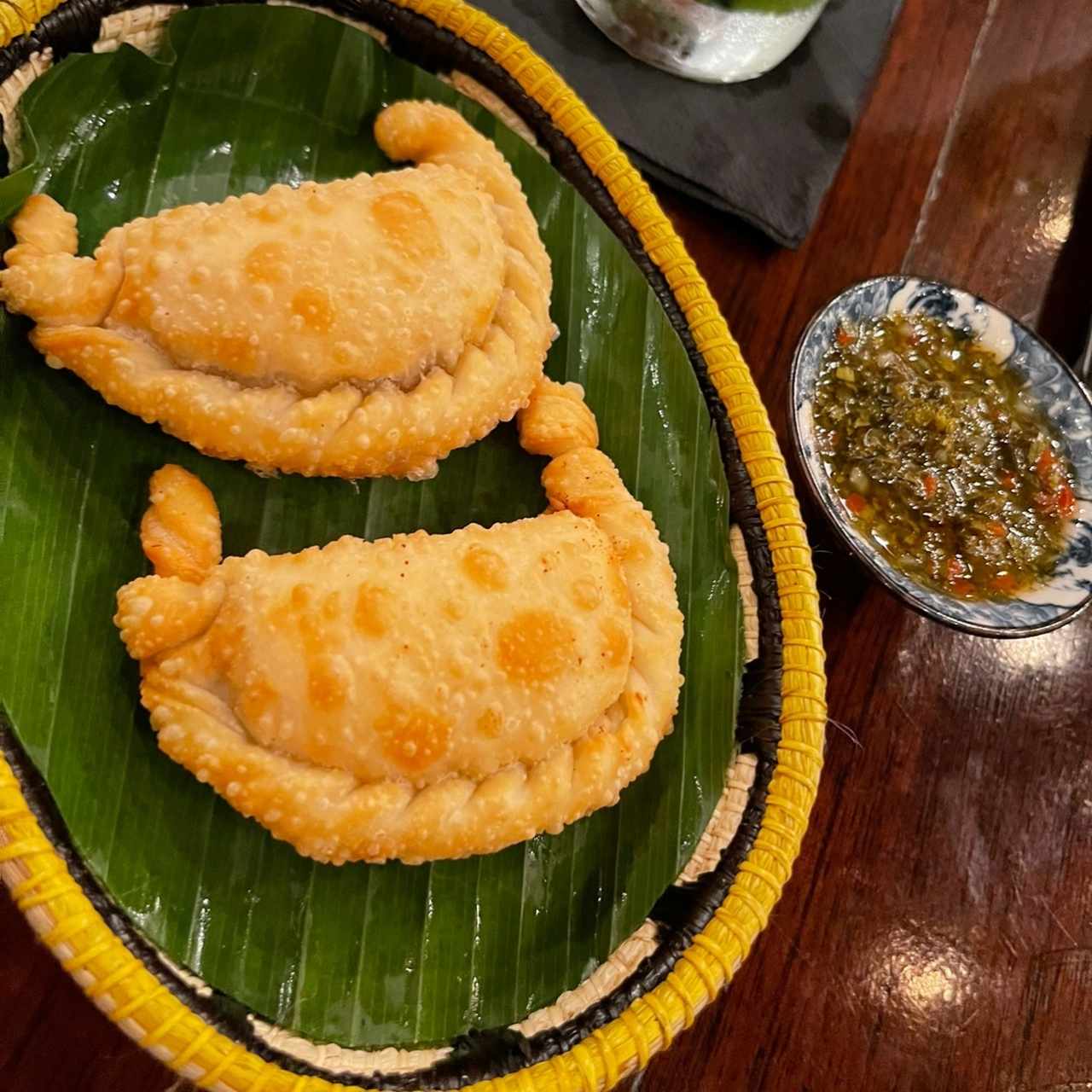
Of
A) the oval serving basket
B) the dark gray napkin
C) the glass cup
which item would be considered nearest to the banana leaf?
the oval serving basket

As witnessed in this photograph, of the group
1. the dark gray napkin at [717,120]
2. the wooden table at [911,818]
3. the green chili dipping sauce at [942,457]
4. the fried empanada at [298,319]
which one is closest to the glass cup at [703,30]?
the dark gray napkin at [717,120]

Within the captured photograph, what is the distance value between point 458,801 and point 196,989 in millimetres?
551

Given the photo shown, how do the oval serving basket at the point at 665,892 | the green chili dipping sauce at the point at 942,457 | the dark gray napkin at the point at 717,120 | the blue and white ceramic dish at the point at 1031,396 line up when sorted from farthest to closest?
the dark gray napkin at the point at 717,120 < the green chili dipping sauce at the point at 942,457 < the blue and white ceramic dish at the point at 1031,396 < the oval serving basket at the point at 665,892

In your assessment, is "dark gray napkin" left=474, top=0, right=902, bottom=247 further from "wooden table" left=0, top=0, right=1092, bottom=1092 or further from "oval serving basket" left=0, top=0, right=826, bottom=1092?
"oval serving basket" left=0, top=0, right=826, bottom=1092

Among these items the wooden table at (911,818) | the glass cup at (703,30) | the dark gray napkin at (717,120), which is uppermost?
the glass cup at (703,30)

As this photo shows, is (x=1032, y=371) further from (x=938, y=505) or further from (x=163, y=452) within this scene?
(x=163, y=452)

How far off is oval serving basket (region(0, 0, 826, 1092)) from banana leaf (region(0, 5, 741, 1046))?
0.05 metres

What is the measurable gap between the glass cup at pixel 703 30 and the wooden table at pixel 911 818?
1.62 feet

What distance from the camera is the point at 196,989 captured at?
1.59 m

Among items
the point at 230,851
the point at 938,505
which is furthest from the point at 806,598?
the point at 230,851

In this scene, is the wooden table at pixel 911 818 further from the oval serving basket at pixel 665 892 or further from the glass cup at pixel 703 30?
the glass cup at pixel 703 30

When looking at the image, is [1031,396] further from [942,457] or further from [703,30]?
[703,30]

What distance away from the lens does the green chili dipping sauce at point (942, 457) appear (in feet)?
8.36

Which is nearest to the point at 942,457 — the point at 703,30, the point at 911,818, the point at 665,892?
the point at 911,818
